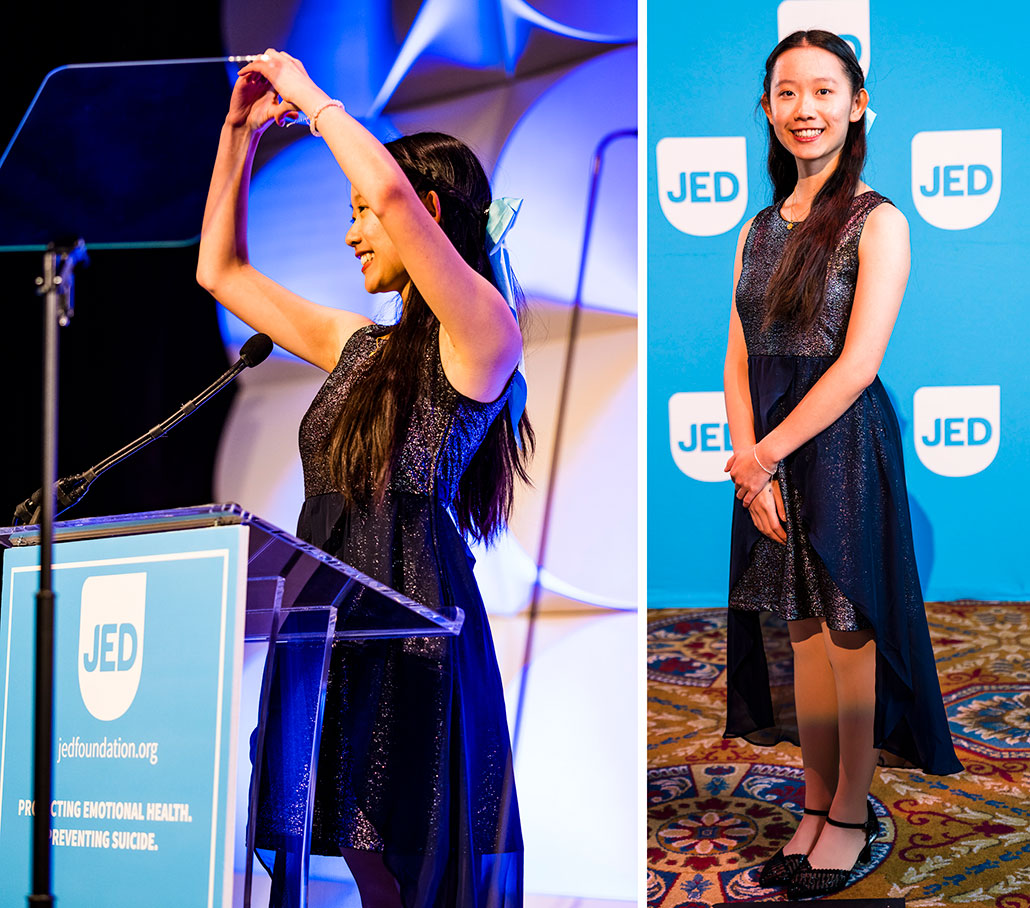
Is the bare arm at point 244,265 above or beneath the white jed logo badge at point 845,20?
beneath

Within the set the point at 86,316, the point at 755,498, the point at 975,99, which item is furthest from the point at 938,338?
the point at 86,316

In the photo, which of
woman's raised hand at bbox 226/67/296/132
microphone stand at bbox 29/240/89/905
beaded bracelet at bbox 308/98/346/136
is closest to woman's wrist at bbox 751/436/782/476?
beaded bracelet at bbox 308/98/346/136

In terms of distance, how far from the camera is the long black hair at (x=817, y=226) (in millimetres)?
2547

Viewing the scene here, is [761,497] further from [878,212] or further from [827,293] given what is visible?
[878,212]

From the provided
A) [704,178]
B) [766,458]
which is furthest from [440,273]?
[704,178]

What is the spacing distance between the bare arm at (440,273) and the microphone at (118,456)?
1.00 feet

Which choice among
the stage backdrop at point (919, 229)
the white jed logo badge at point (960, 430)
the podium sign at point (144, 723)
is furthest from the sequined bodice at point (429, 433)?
the white jed logo badge at point (960, 430)

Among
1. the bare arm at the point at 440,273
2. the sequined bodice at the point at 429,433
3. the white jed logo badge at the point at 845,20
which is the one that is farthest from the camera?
the white jed logo badge at the point at 845,20

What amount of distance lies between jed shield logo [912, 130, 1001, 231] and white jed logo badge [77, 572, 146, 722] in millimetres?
2326

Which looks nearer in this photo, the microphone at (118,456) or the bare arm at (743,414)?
the microphone at (118,456)

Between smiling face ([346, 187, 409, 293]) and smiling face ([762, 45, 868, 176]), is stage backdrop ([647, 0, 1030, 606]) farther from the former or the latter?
smiling face ([346, 187, 409, 293])

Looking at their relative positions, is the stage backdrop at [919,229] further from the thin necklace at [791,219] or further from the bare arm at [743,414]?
the bare arm at [743,414]

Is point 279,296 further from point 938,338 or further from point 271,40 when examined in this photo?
point 938,338

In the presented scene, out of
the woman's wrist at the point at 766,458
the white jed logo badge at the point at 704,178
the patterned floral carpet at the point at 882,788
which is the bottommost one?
the patterned floral carpet at the point at 882,788
